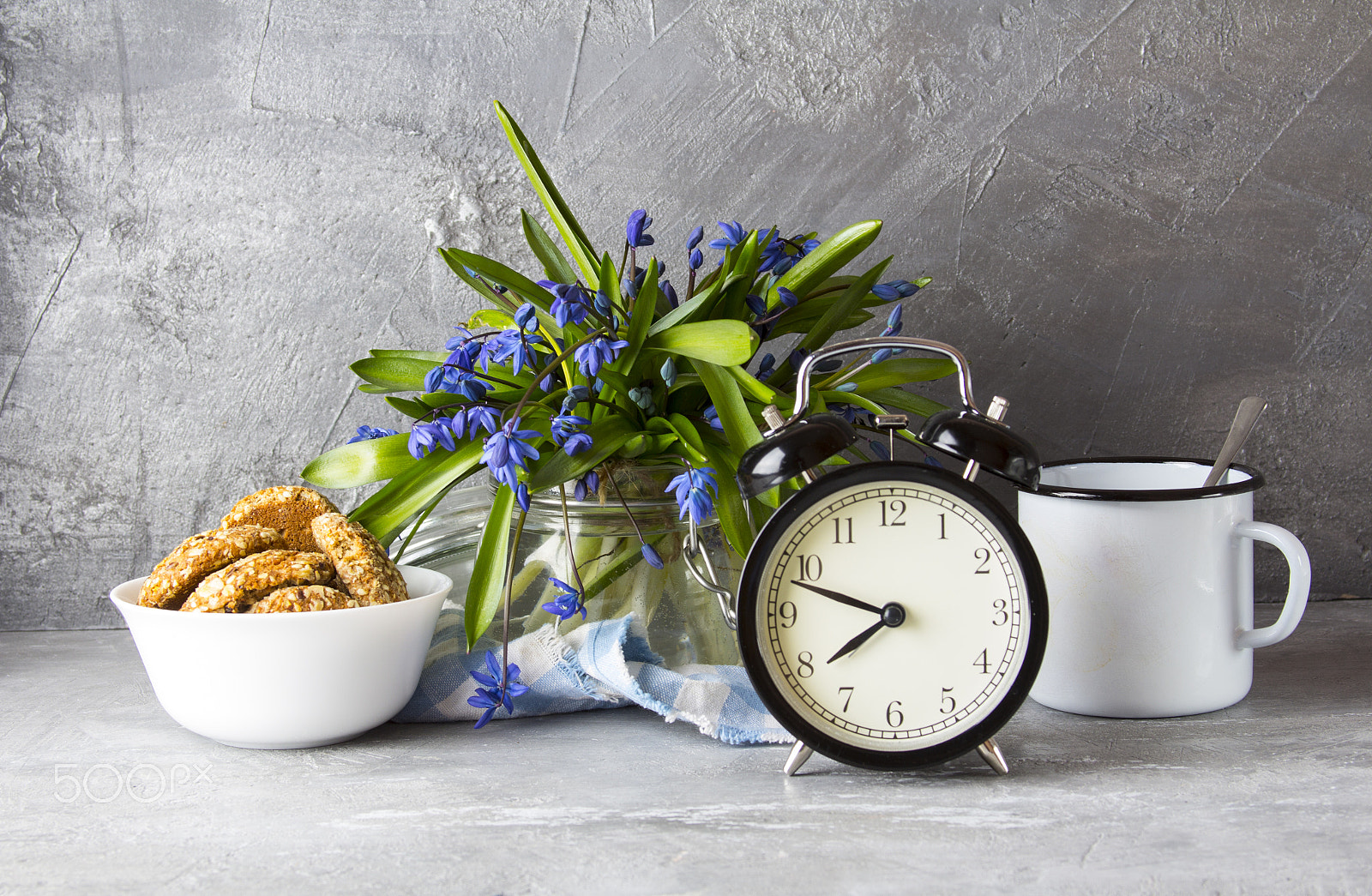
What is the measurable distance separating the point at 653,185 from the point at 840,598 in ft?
2.03

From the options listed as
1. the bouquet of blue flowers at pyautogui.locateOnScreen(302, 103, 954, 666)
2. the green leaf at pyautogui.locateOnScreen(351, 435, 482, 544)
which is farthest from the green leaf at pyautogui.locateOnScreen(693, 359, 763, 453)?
the green leaf at pyautogui.locateOnScreen(351, 435, 482, 544)

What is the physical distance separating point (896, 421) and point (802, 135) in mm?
534

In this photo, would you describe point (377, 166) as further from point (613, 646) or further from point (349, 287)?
point (613, 646)

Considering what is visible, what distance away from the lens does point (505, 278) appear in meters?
0.89

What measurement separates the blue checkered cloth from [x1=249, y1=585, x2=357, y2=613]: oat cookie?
0.47 ft

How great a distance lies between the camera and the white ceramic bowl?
72cm

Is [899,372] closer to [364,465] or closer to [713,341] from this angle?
[713,341]

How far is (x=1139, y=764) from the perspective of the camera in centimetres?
73

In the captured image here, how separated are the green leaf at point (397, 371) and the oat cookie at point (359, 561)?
154mm

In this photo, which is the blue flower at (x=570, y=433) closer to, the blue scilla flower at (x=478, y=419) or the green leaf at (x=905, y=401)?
the blue scilla flower at (x=478, y=419)

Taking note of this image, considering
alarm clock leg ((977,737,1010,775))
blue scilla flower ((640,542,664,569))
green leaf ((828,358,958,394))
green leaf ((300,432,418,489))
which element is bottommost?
alarm clock leg ((977,737,1010,775))

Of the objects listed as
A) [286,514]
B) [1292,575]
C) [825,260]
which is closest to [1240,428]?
[1292,575]

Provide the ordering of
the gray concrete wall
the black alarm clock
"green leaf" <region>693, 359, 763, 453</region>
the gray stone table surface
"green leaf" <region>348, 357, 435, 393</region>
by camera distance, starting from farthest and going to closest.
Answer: the gray concrete wall, "green leaf" <region>348, 357, 435, 393</region>, "green leaf" <region>693, 359, 763, 453</region>, the black alarm clock, the gray stone table surface

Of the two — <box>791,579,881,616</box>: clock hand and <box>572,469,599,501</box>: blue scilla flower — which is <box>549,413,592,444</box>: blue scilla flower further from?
<box>791,579,881,616</box>: clock hand
